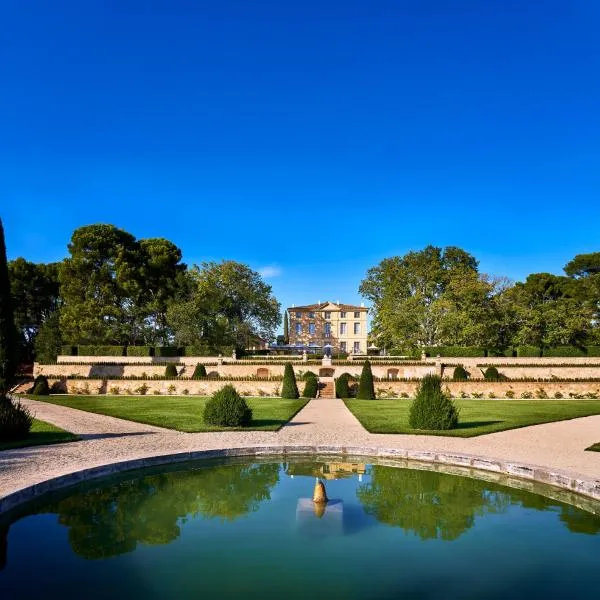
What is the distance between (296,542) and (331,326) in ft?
216

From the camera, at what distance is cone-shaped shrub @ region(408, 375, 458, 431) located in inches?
577

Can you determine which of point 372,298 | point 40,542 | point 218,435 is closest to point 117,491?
point 40,542

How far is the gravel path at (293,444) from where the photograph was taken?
30.4 feet

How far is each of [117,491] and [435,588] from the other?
5.52 metres

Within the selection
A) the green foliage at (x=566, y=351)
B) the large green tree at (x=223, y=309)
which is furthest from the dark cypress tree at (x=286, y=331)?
the green foliage at (x=566, y=351)

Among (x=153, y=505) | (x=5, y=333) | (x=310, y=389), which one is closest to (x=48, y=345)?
(x=310, y=389)

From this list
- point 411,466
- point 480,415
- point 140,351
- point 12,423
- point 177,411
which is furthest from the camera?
point 140,351

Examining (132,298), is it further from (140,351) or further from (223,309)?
(223,309)

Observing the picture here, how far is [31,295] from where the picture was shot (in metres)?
49.9

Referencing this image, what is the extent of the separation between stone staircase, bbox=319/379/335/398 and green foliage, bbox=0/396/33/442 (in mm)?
17854

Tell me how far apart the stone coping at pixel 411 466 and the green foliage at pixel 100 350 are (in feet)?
114

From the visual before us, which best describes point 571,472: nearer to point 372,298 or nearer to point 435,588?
point 435,588

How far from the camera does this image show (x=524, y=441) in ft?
41.7

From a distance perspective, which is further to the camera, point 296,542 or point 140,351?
point 140,351
